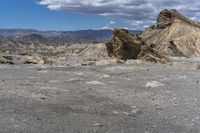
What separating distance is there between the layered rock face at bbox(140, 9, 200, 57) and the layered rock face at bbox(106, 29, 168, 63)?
44980mm

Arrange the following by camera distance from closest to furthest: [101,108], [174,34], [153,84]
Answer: [101,108] < [153,84] < [174,34]

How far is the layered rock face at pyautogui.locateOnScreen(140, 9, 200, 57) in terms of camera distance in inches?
3853

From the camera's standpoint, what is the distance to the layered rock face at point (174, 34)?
97.9 m

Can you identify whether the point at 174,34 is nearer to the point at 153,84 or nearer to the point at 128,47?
the point at 128,47

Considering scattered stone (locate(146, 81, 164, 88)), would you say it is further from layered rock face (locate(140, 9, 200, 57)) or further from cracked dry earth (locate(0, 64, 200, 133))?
layered rock face (locate(140, 9, 200, 57))

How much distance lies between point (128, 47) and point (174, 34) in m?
57.6

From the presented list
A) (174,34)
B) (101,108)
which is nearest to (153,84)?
(101,108)

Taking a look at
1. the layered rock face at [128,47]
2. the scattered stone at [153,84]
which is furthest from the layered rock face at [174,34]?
the scattered stone at [153,84]

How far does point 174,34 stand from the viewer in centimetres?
10581

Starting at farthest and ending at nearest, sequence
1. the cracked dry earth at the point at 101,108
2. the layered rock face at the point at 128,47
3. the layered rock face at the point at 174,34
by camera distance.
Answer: the layered rock face at the point at 174,34 < the layered rock face at the point at 128,47 < the cracked dry earth at the point at 101,108

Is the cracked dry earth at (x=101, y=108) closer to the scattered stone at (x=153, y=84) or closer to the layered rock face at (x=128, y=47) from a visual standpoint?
the scattered stone at (x=153, y=84)

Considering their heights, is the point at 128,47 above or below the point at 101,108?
below

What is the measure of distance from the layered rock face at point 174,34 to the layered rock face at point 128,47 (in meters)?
45.0

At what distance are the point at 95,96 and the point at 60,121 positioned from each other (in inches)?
208
